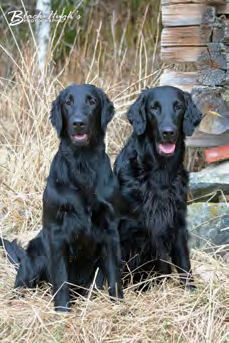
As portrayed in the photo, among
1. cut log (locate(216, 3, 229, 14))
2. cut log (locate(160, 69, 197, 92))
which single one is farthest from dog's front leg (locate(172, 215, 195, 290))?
cut log (locate(216, 3, 229, 14))

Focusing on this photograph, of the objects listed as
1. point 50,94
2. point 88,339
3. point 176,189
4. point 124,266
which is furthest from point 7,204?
point 88,339

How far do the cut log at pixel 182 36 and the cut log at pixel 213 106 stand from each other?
1.09ft

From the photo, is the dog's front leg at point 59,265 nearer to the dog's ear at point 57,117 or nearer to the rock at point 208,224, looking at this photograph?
the dog's ear at point 57,117

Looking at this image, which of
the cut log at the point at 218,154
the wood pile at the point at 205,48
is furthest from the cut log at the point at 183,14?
the cut log at the point at 218,154

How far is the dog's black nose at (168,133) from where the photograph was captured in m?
3.10

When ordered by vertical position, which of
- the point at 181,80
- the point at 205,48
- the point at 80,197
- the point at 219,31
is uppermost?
the point at 219,31

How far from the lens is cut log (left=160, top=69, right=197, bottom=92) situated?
4289 millimetres

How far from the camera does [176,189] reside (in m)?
3.35

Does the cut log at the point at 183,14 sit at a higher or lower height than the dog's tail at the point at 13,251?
higher

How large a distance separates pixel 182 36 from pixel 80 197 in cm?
169

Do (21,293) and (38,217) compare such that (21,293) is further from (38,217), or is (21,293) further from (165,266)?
(38,217)

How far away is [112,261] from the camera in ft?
10.3

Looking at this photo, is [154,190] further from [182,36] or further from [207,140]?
[182,36]

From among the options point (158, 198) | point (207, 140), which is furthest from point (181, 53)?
point (158, 198)
